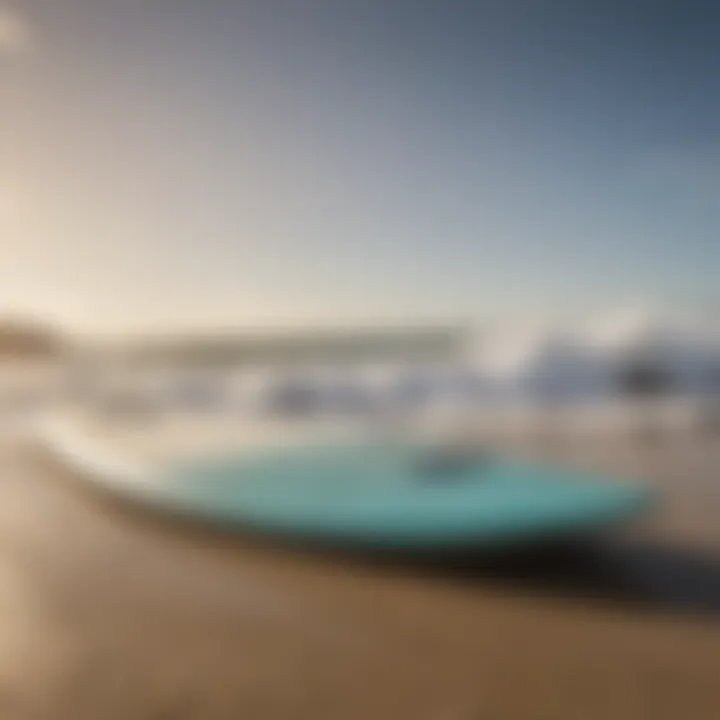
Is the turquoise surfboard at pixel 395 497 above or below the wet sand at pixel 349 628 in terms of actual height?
above

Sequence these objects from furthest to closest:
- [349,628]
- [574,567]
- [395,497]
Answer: [395,497] → [574,567] → [349,628]

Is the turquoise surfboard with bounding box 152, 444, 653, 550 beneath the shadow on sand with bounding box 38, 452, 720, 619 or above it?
above

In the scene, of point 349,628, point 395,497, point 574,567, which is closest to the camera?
point 349,628

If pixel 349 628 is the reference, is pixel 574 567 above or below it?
above

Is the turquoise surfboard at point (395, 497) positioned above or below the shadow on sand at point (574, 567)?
above

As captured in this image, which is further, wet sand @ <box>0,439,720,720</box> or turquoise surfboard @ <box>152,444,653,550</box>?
turquoise surfboard @ <box>152,444,653,550</box>

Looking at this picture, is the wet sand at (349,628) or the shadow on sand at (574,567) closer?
the wet sand at (349,628)

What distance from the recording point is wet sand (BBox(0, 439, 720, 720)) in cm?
91

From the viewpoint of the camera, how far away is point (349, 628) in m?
1.08

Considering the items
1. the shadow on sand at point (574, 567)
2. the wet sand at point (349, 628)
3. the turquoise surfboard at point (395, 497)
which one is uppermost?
the turquoise surfboard at point (395, 497)

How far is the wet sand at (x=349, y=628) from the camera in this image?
0.91 metres

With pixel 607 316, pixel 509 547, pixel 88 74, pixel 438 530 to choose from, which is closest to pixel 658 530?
pixel 509 547

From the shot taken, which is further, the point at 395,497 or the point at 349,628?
the point at 395,497

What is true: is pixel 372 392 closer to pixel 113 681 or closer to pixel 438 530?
pixel 438 530
